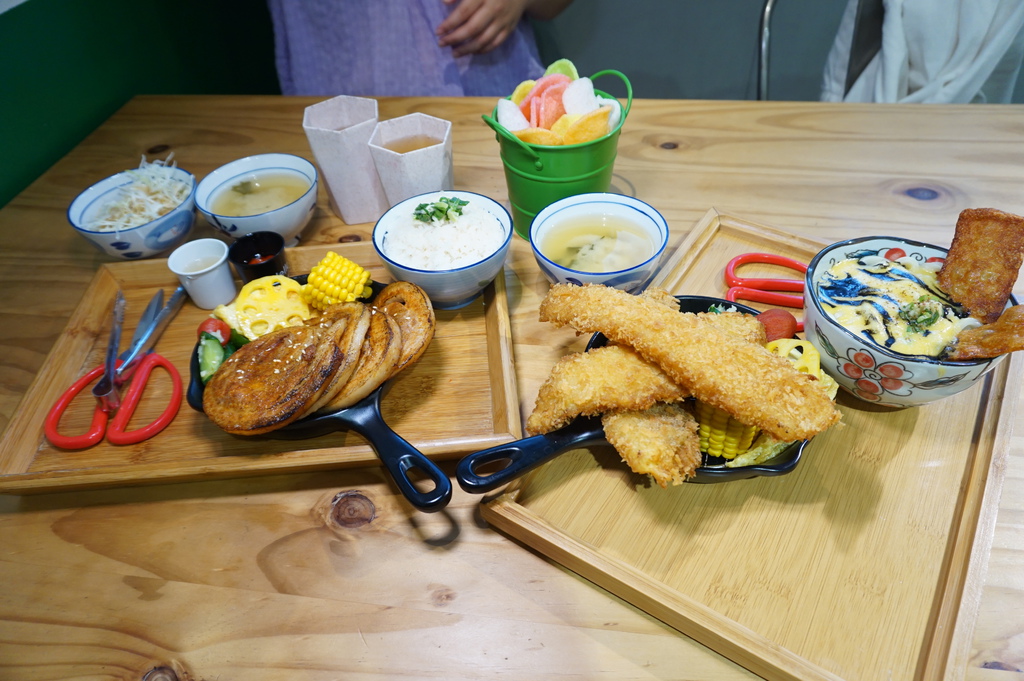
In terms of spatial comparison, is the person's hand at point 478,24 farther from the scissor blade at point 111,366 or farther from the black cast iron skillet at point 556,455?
the black cast iron skillet at point 556,455

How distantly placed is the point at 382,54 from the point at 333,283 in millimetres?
1847

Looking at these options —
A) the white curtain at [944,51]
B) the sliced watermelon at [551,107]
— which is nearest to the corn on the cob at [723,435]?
the sliced watermelon at [551,107]

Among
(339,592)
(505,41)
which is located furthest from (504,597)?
(505,41)

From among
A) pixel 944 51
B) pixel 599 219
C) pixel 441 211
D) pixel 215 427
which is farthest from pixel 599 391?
pixel 944 51

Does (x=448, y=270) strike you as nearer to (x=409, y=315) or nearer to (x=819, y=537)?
(x=409, y=315)

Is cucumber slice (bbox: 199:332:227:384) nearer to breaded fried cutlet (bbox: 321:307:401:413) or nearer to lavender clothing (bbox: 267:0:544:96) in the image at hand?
breaded fried cutlet (bbox: 321:307:401:413)

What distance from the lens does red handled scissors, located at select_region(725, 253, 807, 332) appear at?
60.5 inches

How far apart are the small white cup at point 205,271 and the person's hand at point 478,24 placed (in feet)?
5.42

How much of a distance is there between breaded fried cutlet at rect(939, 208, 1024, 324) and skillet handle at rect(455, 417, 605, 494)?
2.60ft

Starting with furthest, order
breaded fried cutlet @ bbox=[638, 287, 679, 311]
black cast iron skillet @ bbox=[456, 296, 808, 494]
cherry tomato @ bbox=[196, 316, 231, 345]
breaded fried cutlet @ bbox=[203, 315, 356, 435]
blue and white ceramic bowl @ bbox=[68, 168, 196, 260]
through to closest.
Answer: blue and white ceramic bowl @ bbox=[68, 168, 196, 260] → cherry tomato @ bbox=[196, 316, 231, 345] → breaded fried cutlet @ bbox=[638, 287, 679, 311] → breaded fried cutlet @ bbox=[203, 315, 356, 435] → black cast iron skillet @ bbox=[456, 296, 808, 494]

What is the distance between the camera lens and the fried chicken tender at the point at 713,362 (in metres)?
1.07

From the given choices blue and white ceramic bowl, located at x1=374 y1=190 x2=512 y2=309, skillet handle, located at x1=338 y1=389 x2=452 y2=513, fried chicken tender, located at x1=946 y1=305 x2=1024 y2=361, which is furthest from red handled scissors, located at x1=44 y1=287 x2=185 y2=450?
fried chicken tender, located at x1=946 y1=305 x2=1024 y2=361

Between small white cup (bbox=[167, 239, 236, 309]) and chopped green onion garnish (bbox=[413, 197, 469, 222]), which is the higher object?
chopped green onion garnish (bbox=[413, 197, 469, 222])

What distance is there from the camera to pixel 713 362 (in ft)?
3.73
